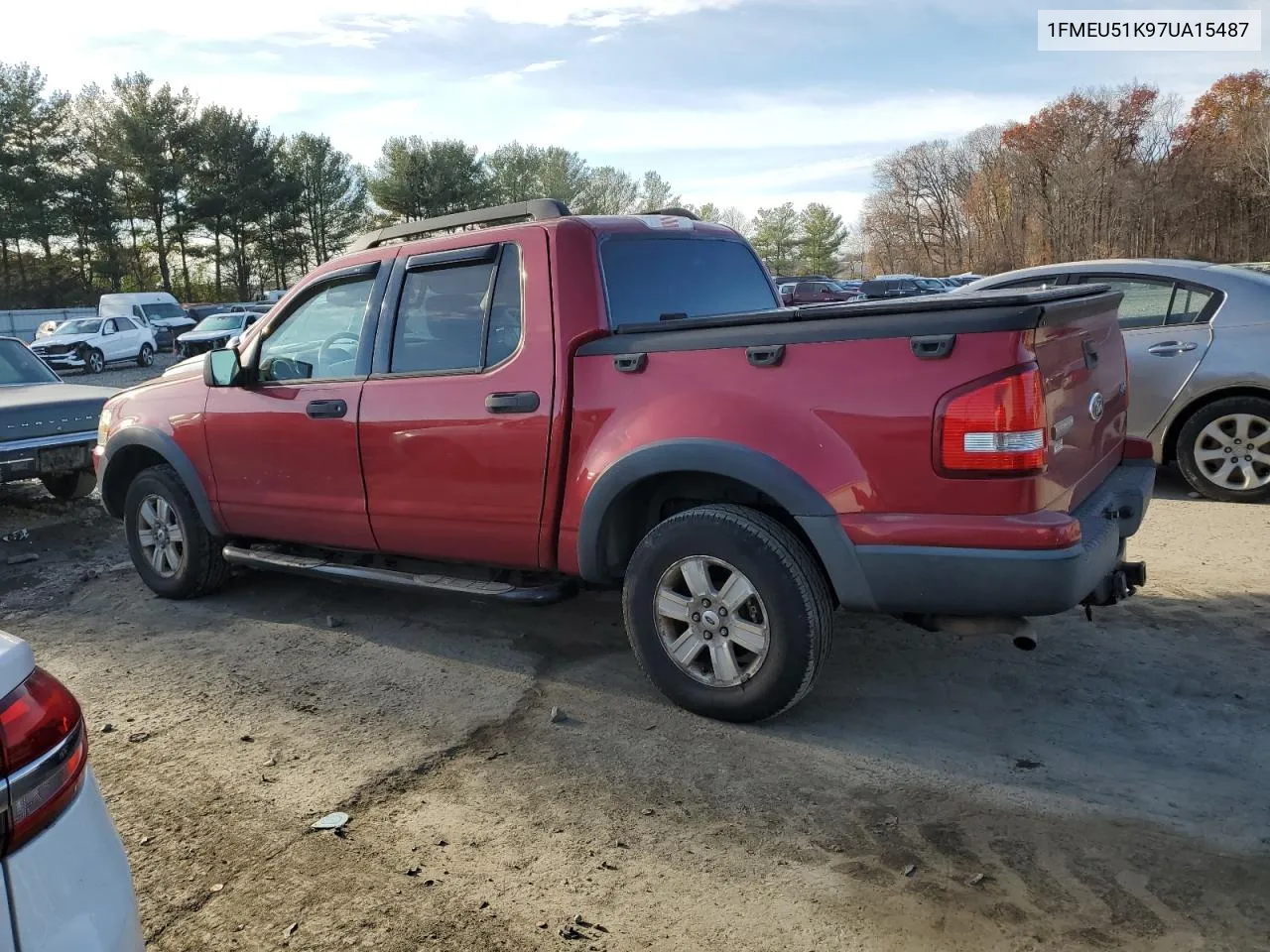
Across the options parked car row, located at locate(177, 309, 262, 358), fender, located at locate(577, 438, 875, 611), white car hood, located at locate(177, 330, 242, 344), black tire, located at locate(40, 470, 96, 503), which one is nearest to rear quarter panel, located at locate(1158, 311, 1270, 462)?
fender, located at locate(577, 438, 875, 611)

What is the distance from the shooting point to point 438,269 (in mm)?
4434

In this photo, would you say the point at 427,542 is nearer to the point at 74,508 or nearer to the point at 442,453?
the point at 442,453

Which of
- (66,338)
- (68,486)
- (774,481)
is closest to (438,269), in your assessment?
(774,481)

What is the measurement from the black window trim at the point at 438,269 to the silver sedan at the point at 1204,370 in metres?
4.53

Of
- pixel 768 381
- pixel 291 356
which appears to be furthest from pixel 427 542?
pixel 768 381

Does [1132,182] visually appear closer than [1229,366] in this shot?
No

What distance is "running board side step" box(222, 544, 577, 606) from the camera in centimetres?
409

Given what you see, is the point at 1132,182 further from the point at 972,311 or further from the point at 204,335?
the point at 972,311

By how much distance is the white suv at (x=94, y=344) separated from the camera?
25.5 m

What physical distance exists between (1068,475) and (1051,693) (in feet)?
3.43

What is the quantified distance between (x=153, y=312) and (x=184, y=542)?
31.7 m

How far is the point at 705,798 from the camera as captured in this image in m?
3.19

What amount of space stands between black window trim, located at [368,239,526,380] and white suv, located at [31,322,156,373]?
24716 millimetres

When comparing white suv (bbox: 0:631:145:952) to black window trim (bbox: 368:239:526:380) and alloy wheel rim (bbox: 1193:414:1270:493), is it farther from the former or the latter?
alloy wheel rim (bbox: 1193:414:1270:493)
